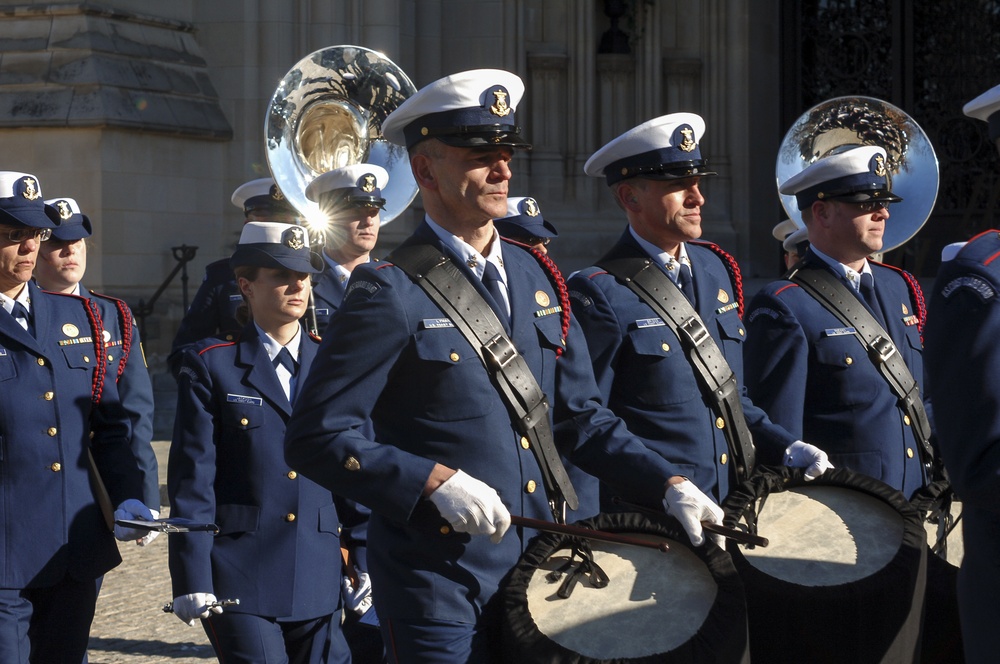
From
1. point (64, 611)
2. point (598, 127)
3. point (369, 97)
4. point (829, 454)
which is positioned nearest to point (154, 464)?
point (64, 611)

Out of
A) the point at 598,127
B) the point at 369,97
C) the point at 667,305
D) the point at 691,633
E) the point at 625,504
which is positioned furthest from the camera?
the point at 598,127

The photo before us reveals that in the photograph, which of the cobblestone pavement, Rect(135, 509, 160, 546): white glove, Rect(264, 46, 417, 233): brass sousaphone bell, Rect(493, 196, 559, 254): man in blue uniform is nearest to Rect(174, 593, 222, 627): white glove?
Rect(135, 509, 160, 546): white glove

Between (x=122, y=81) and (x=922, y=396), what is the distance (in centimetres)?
800

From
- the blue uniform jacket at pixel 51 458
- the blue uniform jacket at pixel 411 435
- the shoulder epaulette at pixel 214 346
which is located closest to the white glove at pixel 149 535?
the blue uniform jacket at pixel 51 458

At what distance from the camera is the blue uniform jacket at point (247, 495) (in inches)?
172

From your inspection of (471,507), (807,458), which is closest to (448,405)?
(471,507)

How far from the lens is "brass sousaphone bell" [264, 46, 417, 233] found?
726 centimetres

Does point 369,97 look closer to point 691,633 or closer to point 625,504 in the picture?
point 625,504

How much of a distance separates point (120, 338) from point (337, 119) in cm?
258

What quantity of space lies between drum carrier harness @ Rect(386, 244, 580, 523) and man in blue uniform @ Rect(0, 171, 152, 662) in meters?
1.31

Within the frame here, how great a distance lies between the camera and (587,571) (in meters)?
3.17

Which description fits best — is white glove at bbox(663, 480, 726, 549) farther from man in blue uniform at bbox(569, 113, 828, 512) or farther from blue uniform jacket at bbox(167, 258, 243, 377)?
blue uniform jacket at bbox(167, 258, 243, 377)

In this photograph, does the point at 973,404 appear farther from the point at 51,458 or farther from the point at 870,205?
the point at 51,458

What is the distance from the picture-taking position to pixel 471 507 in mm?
3053
